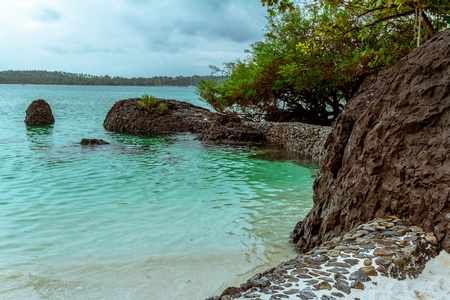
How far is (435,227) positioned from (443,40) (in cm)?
229

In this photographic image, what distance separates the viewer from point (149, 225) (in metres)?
7.24

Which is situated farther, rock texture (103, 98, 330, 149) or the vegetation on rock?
the vegetation on rock

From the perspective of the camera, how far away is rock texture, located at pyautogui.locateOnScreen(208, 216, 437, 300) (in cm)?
289

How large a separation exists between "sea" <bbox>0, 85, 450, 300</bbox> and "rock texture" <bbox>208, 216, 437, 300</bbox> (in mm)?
124

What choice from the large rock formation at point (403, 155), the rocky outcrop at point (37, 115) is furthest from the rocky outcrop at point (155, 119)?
the large rock formation at point (403, 155)

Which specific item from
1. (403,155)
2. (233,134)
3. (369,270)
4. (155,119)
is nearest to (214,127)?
(233,134)

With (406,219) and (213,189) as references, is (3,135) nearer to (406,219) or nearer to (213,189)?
(213,189)

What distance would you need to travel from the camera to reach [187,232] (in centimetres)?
689

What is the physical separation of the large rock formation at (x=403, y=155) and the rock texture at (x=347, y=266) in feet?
1.03

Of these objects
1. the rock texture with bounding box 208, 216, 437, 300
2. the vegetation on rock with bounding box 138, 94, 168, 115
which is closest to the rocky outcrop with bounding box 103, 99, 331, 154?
the vegetation on rock with bounding box 138, 94, 168, 115

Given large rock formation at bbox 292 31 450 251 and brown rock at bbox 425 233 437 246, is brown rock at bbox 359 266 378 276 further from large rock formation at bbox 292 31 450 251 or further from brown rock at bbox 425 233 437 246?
large rock formation at bbox 292 31 450 251

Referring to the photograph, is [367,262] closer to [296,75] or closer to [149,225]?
[149,225]

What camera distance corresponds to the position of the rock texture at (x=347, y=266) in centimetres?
289

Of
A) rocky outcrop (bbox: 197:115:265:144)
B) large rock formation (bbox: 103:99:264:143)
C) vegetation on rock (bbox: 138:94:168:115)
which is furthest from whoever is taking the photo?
vegetation on rock (bbox: 138:94:168:115)
